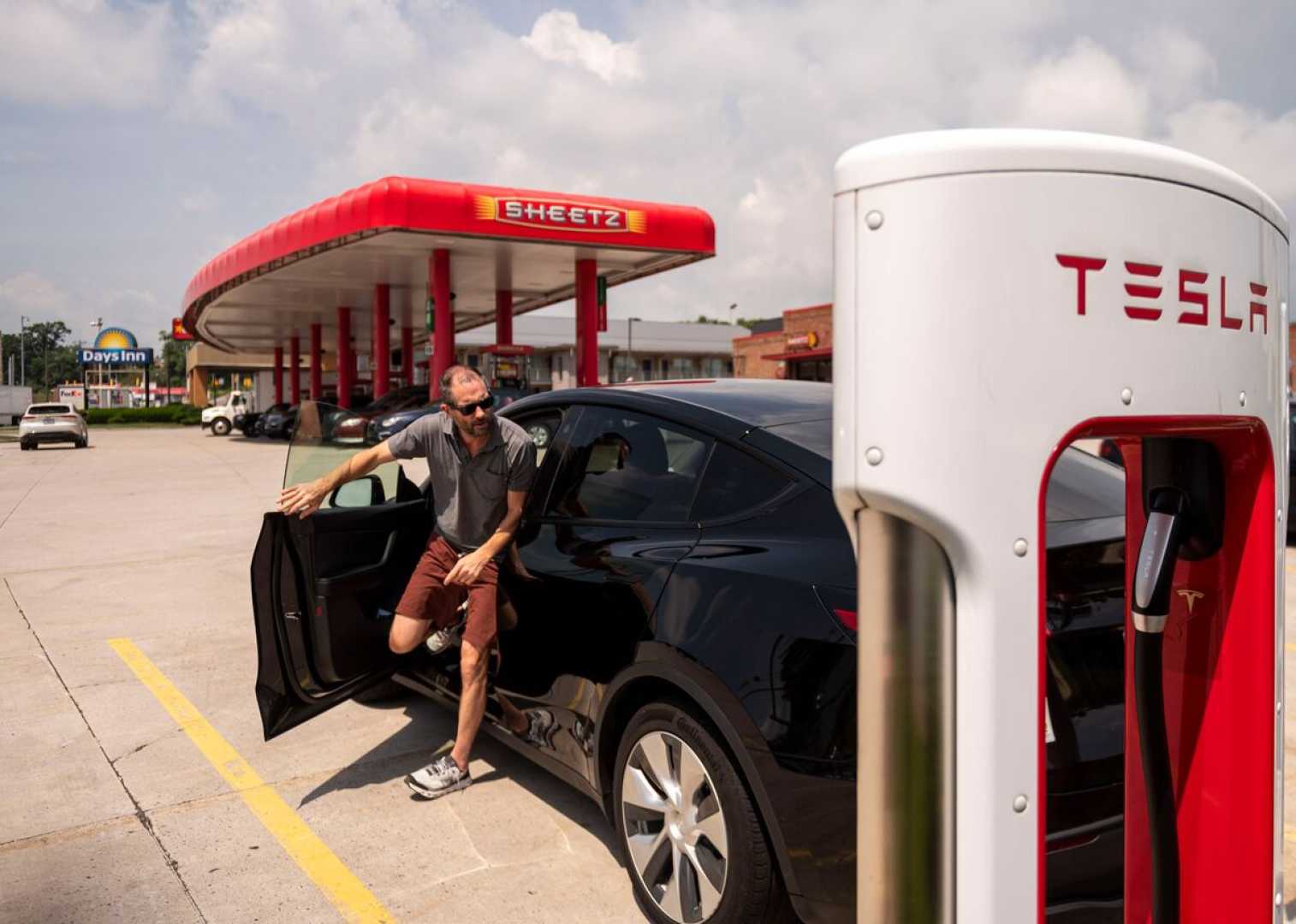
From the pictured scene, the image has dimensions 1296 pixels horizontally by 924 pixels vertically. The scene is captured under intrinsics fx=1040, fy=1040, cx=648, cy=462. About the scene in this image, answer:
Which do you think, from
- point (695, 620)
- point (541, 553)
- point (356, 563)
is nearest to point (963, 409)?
point (695, 620)

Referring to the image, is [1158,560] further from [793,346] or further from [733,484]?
[793,346]

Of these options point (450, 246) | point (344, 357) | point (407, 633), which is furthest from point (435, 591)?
point (344, 357)

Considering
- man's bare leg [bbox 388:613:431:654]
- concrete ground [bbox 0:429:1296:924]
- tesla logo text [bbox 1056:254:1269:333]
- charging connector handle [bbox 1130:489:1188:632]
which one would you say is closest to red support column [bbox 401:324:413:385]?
concrete ground [bbox 0:429:1296:924]

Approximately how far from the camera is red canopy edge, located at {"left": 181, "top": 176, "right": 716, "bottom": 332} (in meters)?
21.2

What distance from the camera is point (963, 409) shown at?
4.05 ft

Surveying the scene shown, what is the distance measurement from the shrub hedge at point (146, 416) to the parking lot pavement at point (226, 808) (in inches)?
2323

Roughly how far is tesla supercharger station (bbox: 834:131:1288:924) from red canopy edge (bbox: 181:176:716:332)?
20965mm

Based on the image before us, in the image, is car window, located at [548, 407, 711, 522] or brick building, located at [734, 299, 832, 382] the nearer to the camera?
car window, located at [548, 407, 711, 522]

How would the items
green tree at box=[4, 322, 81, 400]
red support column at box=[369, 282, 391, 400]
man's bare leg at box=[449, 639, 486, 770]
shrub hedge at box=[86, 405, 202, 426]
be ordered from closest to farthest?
1. man's bare leg at box=[449, 639, 486, 770]
2. red support column at box=[369, 282, 391, 400]
3. shrub hedge at box=[86, 405, 202, 426]
4. green tree at box=[4, 322, 81, 400]

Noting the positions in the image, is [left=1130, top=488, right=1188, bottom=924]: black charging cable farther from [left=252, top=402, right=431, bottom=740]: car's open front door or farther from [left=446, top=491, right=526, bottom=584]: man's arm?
[left=252, top=402, right=431, bottom=740]: car's open front door

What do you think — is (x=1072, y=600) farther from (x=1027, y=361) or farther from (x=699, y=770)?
(x=1027, y=361)

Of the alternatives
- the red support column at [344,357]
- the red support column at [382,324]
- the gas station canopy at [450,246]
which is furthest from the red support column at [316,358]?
the red support column at [382,324]

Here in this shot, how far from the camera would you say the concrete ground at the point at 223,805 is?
10.8 feet

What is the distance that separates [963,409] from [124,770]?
14.1ft
